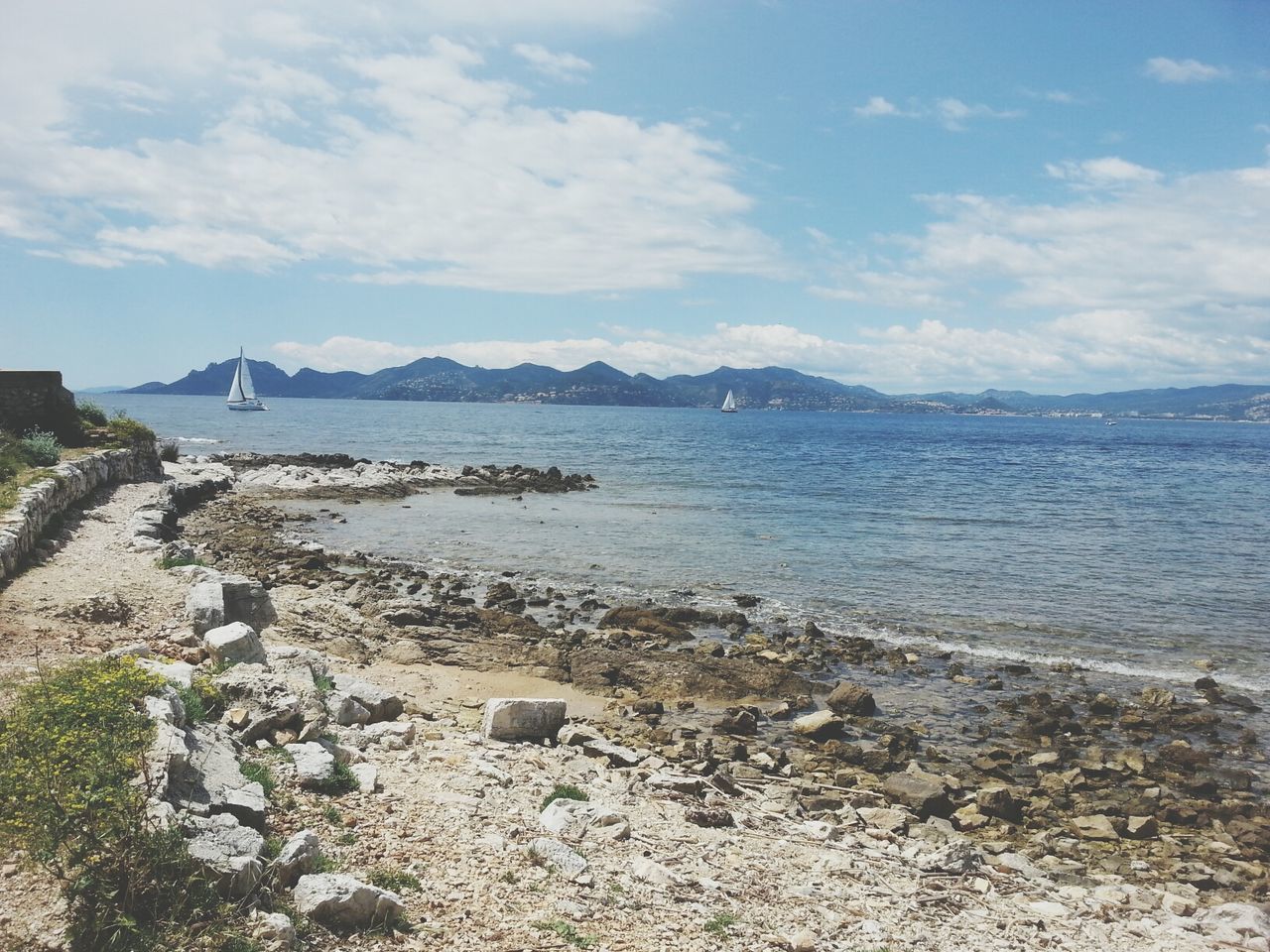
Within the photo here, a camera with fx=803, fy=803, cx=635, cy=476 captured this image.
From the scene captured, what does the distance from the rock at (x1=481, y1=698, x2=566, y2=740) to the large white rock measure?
11.5ft

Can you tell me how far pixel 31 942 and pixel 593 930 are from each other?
3948 millimetres

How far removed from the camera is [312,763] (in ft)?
28.0

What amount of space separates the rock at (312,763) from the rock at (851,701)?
10.0 m

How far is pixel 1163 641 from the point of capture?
20422mm

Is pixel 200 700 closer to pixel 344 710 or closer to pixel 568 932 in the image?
pixel 344 710

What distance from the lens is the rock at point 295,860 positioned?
636cm

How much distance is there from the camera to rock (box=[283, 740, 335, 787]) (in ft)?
27.3

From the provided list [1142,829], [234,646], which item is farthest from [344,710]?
[1142,829]

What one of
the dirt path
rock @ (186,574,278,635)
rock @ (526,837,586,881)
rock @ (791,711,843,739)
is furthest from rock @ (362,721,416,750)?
rock @ (791,711,843,739)

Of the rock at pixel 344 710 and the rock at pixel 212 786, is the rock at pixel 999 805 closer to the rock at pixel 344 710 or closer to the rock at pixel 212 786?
the rock at pixel 344 710

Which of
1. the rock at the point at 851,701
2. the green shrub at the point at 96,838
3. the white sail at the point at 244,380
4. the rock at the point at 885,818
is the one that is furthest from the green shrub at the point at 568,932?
the white sail at the point at 244,380

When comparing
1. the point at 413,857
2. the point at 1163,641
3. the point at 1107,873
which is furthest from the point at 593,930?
the point at 1163,641

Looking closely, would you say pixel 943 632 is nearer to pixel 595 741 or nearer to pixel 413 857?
pixel 595 741

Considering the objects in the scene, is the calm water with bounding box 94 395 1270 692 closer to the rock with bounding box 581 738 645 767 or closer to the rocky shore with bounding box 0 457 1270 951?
the rocky shore with bounding box 0 457 1270 951
